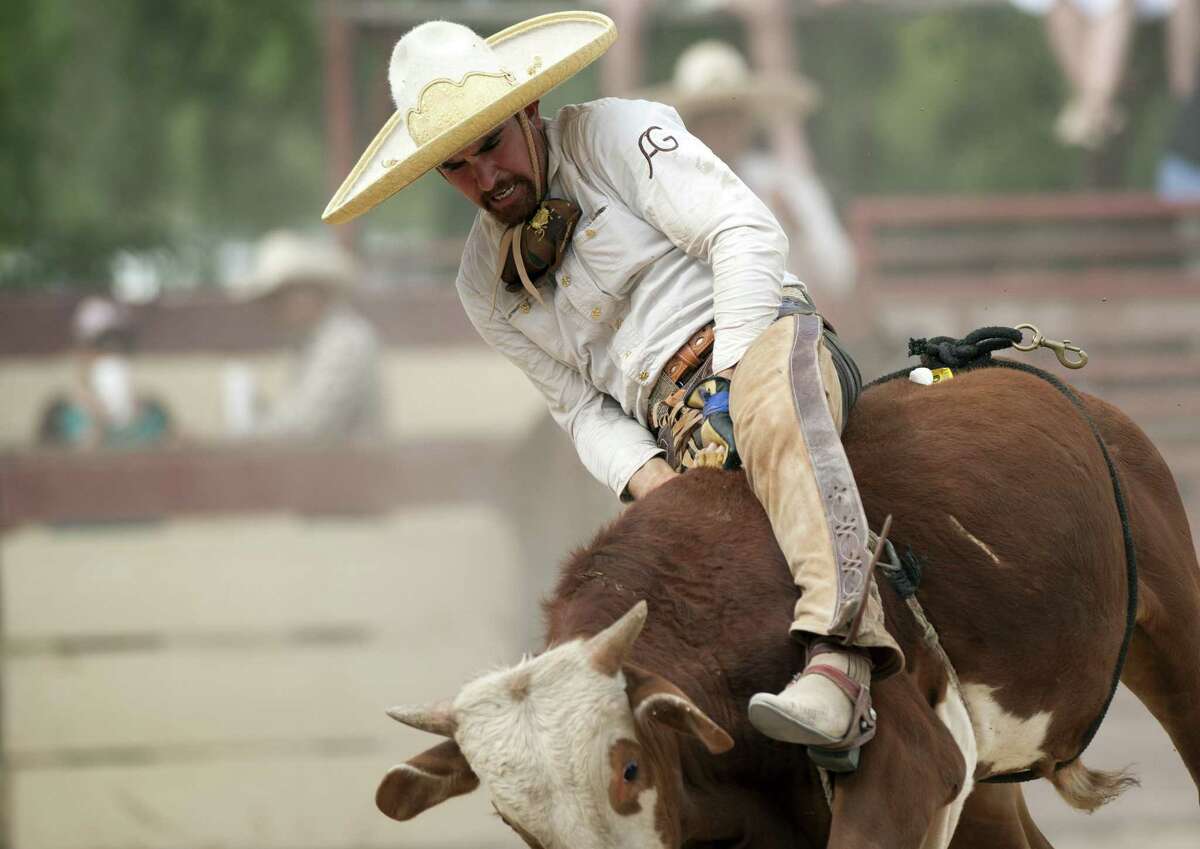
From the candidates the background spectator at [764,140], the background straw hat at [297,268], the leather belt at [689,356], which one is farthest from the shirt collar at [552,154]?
the background straw hat at [297,268]

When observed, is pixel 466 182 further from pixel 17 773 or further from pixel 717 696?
pixel 17 773

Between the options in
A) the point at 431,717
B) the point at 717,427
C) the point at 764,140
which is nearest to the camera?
the point at 431,717

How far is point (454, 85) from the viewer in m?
2.77

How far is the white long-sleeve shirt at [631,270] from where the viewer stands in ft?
8.89

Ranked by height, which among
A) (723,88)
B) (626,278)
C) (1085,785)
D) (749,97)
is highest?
(626,278)

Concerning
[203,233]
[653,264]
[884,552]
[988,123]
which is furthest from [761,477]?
[988,123]

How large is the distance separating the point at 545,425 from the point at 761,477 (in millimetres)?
6642

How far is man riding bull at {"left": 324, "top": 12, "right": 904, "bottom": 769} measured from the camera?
2.51m

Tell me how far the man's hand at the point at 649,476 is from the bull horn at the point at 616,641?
1.85ft

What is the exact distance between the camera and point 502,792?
90.1 inches

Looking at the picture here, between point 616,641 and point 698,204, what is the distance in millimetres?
880

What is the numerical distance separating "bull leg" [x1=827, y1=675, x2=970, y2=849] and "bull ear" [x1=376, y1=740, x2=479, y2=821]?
1.85 ft

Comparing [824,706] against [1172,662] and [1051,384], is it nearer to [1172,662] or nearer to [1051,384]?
[1051,384]

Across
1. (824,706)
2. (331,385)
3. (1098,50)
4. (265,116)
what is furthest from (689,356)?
(265,116)
